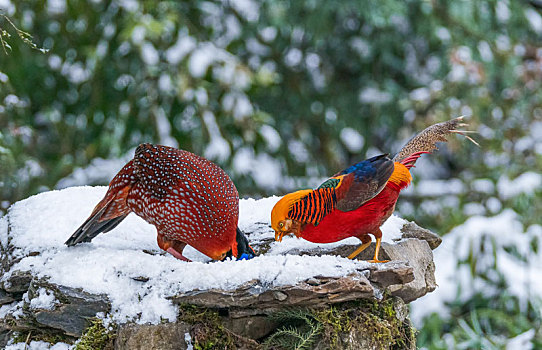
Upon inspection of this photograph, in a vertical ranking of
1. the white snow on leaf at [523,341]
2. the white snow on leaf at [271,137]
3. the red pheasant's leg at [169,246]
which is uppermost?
the red pheasant's leg at [169,246]

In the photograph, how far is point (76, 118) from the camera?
5.69 meters

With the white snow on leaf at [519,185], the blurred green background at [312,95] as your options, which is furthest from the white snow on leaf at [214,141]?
the white snow on leaf at [519,185]

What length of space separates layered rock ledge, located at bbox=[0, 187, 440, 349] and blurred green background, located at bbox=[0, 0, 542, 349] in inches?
108

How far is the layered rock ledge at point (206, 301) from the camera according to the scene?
6.18 ft

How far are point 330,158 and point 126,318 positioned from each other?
4.33 metres

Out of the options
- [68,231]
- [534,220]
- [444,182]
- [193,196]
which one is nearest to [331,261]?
[193,196]

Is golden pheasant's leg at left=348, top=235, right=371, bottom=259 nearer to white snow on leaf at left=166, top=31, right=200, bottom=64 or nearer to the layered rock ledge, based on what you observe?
the layered rock ledge

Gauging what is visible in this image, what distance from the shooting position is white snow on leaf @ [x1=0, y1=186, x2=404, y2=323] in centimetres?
192

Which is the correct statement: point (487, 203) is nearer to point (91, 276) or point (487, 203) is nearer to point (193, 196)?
point (193, 196)

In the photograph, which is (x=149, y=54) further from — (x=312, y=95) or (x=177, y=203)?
(x=177, y=203)

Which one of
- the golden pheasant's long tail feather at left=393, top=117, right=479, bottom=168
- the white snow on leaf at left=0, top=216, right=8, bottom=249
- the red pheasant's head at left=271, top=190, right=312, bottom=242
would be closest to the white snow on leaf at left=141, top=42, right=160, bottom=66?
the white snow on leaf at left=0, top=216, right=8, bottom=249

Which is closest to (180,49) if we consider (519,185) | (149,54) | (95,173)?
(149,54)

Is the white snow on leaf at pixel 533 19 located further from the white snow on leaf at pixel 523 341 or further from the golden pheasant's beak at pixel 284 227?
the golden pheasant's beak at pixel 284 227

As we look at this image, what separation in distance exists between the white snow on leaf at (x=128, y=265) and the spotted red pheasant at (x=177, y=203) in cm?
12
